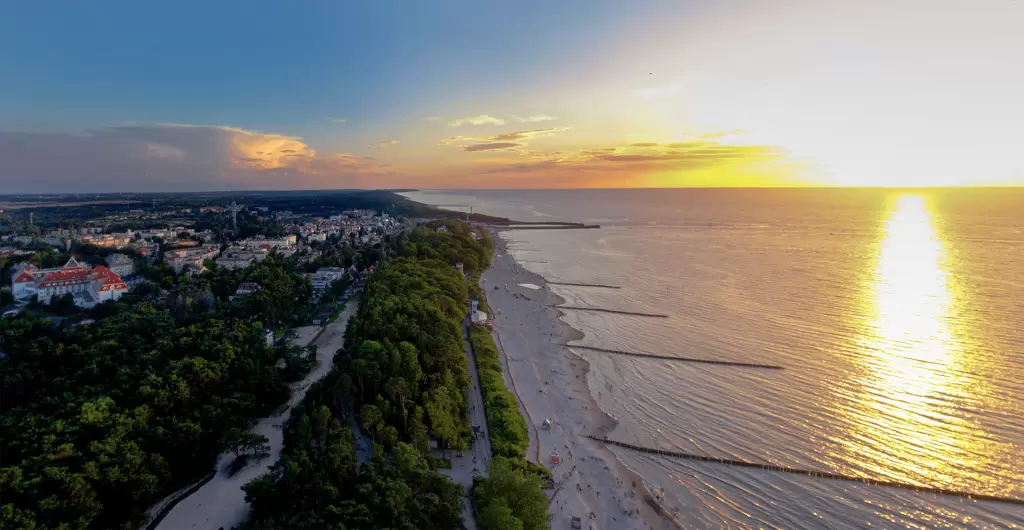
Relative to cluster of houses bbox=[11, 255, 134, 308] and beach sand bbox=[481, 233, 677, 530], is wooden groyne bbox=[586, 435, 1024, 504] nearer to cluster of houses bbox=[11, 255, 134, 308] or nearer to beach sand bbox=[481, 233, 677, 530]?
beach sand bbox=[481, 233, 677, 530]

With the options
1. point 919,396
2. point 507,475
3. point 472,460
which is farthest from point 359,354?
point 919,396

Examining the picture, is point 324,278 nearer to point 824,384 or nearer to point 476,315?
point 476,315

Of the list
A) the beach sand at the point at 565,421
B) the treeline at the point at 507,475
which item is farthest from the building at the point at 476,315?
the treeline at the point at 507,475

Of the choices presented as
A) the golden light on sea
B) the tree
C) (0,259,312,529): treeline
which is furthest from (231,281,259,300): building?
the golden light on sea

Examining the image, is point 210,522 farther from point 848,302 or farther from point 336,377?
point 848,302

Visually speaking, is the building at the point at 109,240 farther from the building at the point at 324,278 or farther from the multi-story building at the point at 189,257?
the building at the point at 324,278

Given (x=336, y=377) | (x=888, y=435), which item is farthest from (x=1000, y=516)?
(x=336, y=377)

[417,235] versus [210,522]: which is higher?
[417,235]
